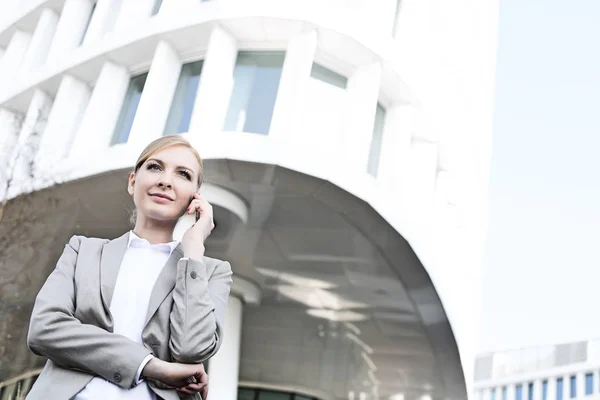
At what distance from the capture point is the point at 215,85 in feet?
41.9

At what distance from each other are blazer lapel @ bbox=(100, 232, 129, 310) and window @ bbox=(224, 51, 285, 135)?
10597mm

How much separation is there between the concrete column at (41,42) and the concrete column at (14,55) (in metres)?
0.47

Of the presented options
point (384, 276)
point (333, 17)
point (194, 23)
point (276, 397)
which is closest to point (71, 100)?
point (194, 23)

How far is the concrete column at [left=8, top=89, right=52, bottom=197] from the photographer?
1488 cm

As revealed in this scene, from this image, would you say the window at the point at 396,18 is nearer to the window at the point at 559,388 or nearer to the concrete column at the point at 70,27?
the concrete column at the point at 70,27

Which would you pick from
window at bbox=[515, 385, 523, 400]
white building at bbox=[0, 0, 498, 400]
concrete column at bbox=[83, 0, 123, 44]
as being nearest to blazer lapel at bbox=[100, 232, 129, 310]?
white building at bbox=[0, 0, 498, 400]

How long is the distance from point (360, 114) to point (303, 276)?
410 cm

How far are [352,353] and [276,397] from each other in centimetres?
360

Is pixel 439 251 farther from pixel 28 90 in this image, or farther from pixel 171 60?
pixel 28 90

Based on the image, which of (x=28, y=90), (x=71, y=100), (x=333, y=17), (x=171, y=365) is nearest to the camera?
(x=171, y=365)

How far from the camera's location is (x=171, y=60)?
44.7 ft

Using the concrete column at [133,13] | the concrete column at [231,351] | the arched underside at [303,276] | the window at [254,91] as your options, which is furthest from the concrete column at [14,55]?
the concrete column at [231,351]

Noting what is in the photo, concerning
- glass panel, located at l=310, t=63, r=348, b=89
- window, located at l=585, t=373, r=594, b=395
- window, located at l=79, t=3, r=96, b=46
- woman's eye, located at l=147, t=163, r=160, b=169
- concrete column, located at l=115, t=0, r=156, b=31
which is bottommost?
woman's eye, located at l=147, t=163, r=160, b=169

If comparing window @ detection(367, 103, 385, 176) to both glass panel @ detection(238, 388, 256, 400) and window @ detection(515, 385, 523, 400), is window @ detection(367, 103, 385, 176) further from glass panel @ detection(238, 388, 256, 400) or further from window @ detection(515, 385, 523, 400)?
window @ detection(515, 385, 523, 400)
